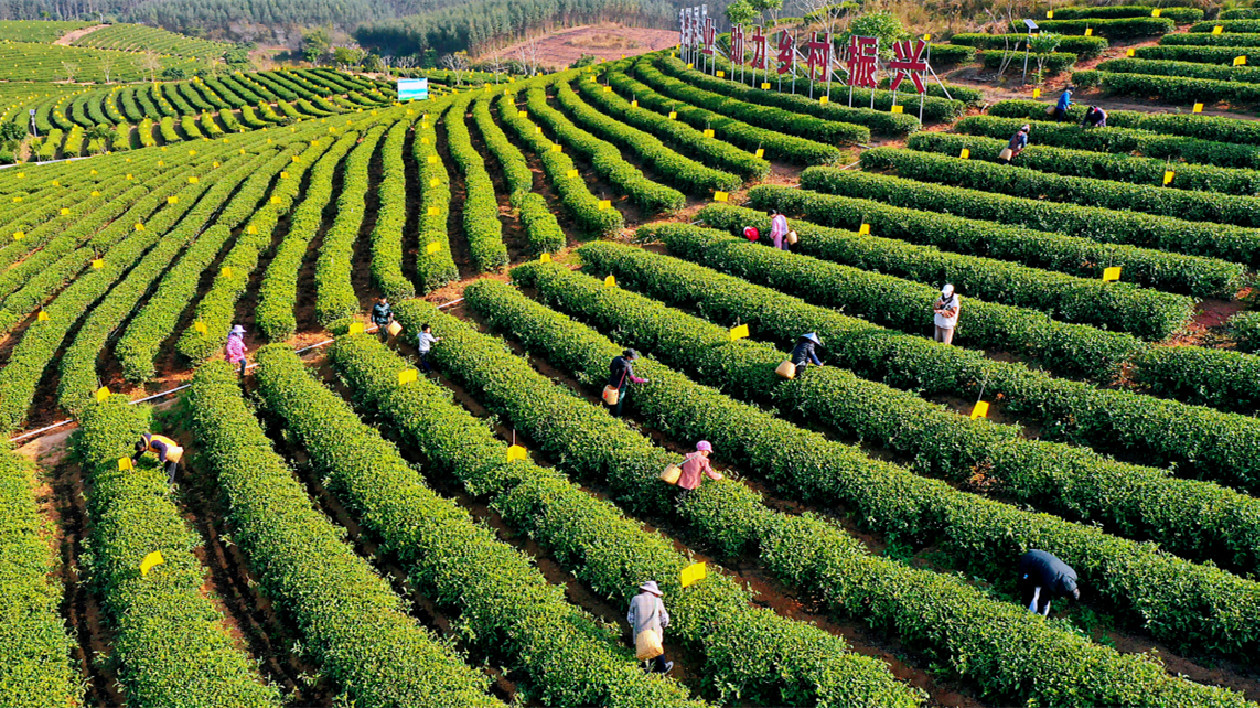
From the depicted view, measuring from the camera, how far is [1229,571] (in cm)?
967

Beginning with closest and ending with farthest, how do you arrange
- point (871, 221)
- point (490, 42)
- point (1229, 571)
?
point (1229, 571)
point (871, 221)
point (490, 42)

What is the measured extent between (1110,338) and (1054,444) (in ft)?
11.6

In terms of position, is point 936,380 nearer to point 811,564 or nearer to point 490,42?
point 811,564

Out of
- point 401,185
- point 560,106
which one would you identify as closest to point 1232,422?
point 401,185

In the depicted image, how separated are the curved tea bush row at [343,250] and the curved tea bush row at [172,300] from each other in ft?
8.74

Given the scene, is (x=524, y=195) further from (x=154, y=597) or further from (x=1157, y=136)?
(x=1157, y=136)

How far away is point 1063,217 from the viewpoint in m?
18.6

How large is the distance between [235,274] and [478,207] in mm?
7665

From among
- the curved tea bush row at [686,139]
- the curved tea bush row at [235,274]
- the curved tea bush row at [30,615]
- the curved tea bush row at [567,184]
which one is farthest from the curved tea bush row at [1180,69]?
the curved tea bush row at [30,615]

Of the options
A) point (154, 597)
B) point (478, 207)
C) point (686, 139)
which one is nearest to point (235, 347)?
point (154, 597)

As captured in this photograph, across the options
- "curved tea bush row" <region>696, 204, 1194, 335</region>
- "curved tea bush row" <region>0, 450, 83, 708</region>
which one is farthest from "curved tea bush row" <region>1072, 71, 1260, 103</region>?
"curved tea bush row" <region>0, 450, 83, 708</region>

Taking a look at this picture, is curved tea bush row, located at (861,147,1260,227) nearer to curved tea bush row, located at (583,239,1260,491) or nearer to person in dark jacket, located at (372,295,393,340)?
curved tea bush row, located at (583,239,1260,491)

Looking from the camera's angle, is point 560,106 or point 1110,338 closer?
point 1110,338

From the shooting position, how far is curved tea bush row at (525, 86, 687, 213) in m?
24.4
